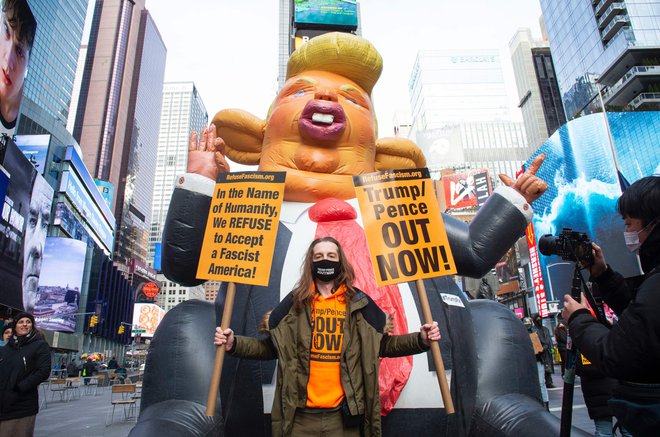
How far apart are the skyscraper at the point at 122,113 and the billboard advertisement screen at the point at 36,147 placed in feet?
190

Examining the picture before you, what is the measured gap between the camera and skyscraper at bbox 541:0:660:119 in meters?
37.5

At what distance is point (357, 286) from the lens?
3020 mm

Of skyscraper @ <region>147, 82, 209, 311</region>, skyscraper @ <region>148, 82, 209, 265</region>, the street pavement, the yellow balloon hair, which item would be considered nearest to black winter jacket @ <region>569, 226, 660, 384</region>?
the yellow balloon hair

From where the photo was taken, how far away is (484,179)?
39.0 metres

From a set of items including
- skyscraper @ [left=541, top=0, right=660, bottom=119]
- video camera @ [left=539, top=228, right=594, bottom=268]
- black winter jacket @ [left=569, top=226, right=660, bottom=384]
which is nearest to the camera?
black winter jacket @ [left=569, top=226, right=660, bottom=384]

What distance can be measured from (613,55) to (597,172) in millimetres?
21956

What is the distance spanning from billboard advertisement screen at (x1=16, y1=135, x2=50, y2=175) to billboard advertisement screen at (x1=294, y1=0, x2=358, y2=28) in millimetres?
34860

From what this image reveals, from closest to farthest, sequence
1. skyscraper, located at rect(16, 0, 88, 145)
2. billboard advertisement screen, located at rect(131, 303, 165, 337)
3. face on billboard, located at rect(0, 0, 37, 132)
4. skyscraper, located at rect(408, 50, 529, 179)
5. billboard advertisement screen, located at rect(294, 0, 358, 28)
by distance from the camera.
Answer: billboard advertisement screen, located at rect(294, 0, 358, 28)
face on billboard, located at rect(0, 0, 37, 132)
billboard advertisement screen, located at rect(131, 303, 165, 337)
skyscraper, located at rect(16, 0, 88, 145)
skyscraper, located at rect(408, 50, 529, 179)

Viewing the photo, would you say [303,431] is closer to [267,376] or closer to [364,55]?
[267,376]

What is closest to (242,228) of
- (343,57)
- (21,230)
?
(343,57)

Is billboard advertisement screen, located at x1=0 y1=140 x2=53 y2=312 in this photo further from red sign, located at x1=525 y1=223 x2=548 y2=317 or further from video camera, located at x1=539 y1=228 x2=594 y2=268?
red sign, located at x1=525 y1=223 x2=548 y2=317

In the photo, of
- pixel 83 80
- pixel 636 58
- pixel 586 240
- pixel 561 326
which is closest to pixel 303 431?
pixel 586 240

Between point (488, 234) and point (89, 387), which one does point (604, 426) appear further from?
point (89, 387)

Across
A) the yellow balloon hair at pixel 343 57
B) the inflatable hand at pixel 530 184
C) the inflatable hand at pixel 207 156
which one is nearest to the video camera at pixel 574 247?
the inflatable hand at pixel 530 184
